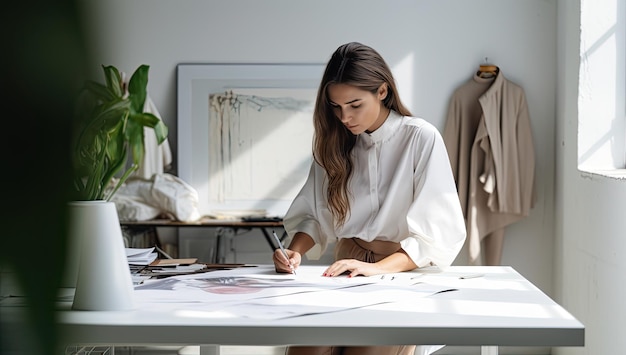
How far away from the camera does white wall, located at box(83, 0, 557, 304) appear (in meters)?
5.22

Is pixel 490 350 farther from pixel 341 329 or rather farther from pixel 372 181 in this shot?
pixel 341 329

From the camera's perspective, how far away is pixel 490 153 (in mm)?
5113

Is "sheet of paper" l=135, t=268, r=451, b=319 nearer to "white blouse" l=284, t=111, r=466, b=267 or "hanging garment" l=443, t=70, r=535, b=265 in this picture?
"white blouse" l=284, t=111, r=466, b=267

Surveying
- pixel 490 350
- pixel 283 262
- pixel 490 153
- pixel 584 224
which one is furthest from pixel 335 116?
pixel 490 153

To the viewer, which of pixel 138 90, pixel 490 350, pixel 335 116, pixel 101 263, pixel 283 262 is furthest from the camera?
pixel 138 90

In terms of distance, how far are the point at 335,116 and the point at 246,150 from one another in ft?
8.28

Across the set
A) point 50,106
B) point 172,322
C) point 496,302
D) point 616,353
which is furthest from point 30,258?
point 616,353

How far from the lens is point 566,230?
4.57m

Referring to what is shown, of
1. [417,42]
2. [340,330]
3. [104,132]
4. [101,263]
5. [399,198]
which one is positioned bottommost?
[340,330]

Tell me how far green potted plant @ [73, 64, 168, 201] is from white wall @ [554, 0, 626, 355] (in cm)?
200

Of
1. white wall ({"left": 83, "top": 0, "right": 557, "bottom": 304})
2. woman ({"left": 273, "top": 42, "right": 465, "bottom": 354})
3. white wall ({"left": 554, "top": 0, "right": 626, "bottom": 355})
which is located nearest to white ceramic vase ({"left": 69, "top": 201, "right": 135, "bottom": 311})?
woman ({"left": 273, "top": 42, "right": 465, "bottom": 354})

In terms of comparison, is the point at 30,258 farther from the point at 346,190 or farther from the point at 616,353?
the point at 616,353

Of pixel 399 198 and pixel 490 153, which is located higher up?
pixel 490 153

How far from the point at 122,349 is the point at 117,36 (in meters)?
5.07
